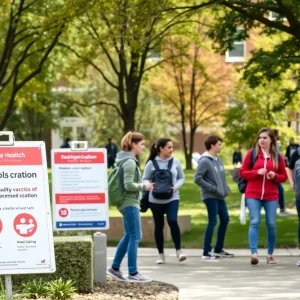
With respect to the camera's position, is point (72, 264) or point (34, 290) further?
point (72, 264)

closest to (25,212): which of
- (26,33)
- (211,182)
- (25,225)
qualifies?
(25,225)

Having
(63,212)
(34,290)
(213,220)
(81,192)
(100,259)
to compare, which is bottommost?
(34,290)

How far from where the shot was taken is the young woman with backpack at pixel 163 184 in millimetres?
15250

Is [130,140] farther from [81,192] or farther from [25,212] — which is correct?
[25,212]

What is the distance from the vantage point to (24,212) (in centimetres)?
Answer: 990

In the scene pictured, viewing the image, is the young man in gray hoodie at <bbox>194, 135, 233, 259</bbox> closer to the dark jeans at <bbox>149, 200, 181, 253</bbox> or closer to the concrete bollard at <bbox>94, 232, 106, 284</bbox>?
A: the dark jeans at <bbox>149, 200, 181, 253</bbox>

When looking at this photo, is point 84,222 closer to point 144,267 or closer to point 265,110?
point 144,267

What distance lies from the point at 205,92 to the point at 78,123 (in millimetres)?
22229

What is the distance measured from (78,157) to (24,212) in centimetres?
434

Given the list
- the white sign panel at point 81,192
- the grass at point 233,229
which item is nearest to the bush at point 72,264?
the white sign panel at point 81,192

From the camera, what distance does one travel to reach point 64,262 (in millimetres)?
11273

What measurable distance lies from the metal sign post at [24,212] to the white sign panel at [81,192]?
393cm

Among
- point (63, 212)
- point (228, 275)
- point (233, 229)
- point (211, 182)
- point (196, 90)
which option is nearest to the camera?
point (228, 275)

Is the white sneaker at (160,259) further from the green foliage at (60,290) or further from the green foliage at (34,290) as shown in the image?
the green foliage at (60,290)
